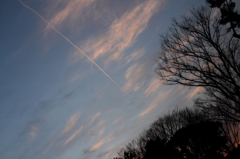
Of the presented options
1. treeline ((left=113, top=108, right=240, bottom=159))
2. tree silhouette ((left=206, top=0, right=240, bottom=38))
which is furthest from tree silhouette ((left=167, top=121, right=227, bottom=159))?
tree silhouette ((left=206, top=0, right=240, bottom=38))

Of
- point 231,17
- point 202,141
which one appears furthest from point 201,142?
point 231,17

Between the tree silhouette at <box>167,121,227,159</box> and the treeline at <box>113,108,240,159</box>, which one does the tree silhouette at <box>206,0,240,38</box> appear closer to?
the treeline at <box>113,108,240,159</box>

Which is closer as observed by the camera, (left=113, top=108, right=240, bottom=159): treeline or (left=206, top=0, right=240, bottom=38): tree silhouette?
(left=206, top=0, right=240, bottom=38): tree silhouette

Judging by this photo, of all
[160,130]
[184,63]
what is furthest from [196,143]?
[184,63]

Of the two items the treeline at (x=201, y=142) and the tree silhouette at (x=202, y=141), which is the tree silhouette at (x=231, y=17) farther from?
the tree silhouette at (x=202, y=141)

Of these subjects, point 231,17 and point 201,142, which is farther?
point 201,142

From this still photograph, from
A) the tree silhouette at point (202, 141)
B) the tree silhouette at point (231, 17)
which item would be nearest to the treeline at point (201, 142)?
the tree silhouette at point (202, 141)

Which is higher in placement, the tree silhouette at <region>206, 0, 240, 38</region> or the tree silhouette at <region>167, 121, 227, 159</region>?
the tree silhouette at <region>206, 0, 240, 38</region>

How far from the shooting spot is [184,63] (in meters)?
10.1

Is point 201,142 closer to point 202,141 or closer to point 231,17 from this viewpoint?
point 202,141

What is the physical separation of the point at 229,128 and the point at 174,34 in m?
22.3

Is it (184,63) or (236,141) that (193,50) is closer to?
(184,63)

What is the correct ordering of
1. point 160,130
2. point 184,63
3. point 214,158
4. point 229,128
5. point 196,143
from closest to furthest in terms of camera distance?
point 184,63, point 214,158, point 229,128, point 196,143, point 160,130

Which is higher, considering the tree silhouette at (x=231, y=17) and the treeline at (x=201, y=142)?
the tree silhouette at (x=231, y=17)
